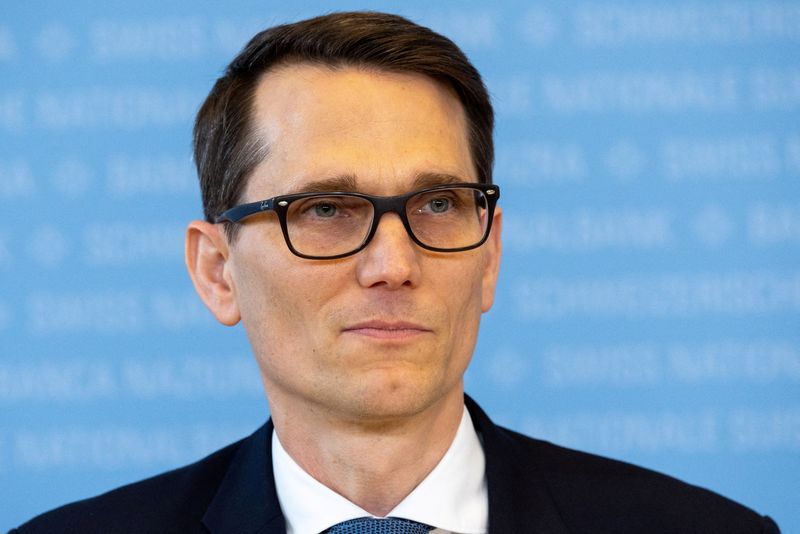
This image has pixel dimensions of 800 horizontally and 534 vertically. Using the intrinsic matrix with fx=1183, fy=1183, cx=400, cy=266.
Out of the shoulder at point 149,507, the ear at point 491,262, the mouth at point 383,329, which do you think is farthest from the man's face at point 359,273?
the shoulder at point 149,507

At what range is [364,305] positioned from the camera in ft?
6.50

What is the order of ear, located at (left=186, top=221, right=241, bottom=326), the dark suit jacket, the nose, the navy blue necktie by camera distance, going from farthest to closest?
1. ear, located at (left=186, top=221, right=241, bottom=326)
2. the dark suit jacket
3. the navy blue necktie
4. the nose

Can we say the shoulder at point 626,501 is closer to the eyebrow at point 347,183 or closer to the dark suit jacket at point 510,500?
the dark suit jacket at point 510,500

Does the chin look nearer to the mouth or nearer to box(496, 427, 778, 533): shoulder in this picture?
the mouth

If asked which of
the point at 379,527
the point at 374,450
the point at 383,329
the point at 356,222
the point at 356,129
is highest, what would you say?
the point at 356,129

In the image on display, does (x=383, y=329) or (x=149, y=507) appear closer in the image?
(x=383, y=329)

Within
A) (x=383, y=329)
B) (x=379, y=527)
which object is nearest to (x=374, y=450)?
(x=379, y=527)

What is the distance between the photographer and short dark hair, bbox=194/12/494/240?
2.16 metres

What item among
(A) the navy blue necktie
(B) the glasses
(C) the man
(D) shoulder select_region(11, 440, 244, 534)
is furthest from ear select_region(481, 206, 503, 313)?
(D) shoulder select_region(11, 440, 244, 534)

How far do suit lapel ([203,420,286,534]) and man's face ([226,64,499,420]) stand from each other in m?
0.13

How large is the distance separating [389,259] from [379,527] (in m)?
0.48

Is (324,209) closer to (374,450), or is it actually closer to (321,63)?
(321,63)

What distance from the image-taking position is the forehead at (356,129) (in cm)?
205

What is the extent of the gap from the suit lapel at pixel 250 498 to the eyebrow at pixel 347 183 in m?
0.52
